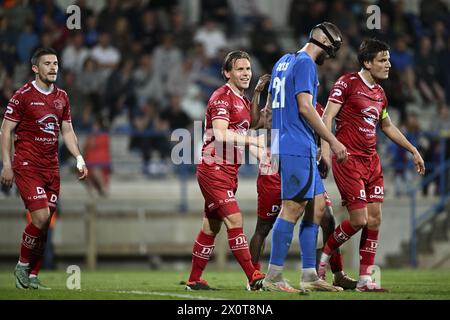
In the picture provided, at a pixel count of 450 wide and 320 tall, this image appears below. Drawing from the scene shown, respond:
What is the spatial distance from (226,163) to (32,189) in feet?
6.98

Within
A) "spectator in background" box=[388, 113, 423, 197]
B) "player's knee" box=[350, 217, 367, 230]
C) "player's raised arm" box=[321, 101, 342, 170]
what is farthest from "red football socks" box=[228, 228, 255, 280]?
"spectator in background" box=[388, 113, 423, 197]

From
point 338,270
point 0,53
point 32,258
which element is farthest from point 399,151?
point 32,258

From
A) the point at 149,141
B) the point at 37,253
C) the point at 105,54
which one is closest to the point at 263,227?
the point at 37,253

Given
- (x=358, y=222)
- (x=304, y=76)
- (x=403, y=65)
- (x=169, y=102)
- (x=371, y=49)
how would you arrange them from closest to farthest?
(x=304, y=76) → (x=358, y=222) → (x=371, y=49) → (x=169, y=102) → (x=403, y=65)

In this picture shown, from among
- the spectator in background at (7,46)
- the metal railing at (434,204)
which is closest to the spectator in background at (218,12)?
the spectator in background at (7,46)

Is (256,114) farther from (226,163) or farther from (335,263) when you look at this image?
(335,263)

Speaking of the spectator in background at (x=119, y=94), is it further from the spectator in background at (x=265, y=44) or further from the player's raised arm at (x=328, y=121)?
the player's raised arm at (x=328, y=121)

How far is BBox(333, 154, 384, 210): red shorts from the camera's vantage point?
11.2 meters

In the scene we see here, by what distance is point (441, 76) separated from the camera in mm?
23094

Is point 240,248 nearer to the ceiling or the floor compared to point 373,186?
nearer to the floor

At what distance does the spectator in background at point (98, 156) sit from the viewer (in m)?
20.0

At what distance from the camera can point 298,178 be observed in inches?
399

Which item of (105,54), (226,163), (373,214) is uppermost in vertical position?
(105,54)

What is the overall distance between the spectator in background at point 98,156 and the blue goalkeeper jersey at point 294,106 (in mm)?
9969
